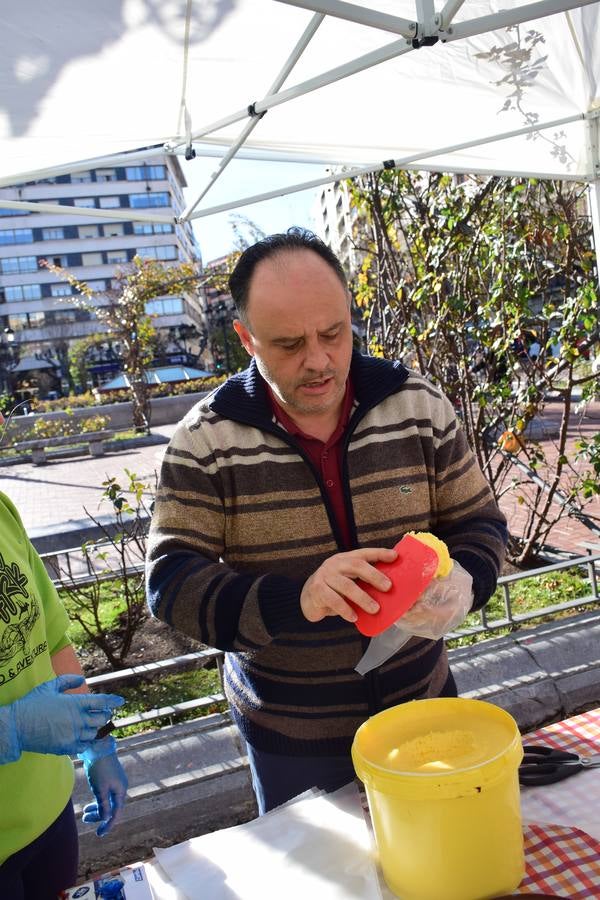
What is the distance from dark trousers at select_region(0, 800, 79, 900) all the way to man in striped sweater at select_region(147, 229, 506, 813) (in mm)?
490

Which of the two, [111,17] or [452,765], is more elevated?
[111,17]

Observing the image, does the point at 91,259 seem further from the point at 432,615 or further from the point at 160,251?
the point at 432,615

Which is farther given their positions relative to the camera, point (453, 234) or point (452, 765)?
point (453, 234)

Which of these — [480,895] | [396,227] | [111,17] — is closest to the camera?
[480,895]

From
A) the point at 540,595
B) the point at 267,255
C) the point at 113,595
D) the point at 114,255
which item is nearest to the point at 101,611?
the point at 113,595

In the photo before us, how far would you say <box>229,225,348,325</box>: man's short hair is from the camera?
1744mm

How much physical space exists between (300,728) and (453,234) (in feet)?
13.4

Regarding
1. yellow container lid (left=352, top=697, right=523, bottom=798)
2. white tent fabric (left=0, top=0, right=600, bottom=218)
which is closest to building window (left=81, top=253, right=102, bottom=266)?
white tent fabric (left=0, top=0, right=600, bottom=218)

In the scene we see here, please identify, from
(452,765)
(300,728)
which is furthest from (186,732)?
(452,765)

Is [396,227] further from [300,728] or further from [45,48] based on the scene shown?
[300,728]

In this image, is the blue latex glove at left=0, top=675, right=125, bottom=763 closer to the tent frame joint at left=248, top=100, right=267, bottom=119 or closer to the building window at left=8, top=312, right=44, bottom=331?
the tent frame joint at left=248, top=100, right=267, bottom=119

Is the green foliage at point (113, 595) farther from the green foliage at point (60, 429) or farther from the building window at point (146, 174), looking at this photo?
the building window at point (146, 174)

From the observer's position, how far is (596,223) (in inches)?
134

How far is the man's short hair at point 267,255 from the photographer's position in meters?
1.74
